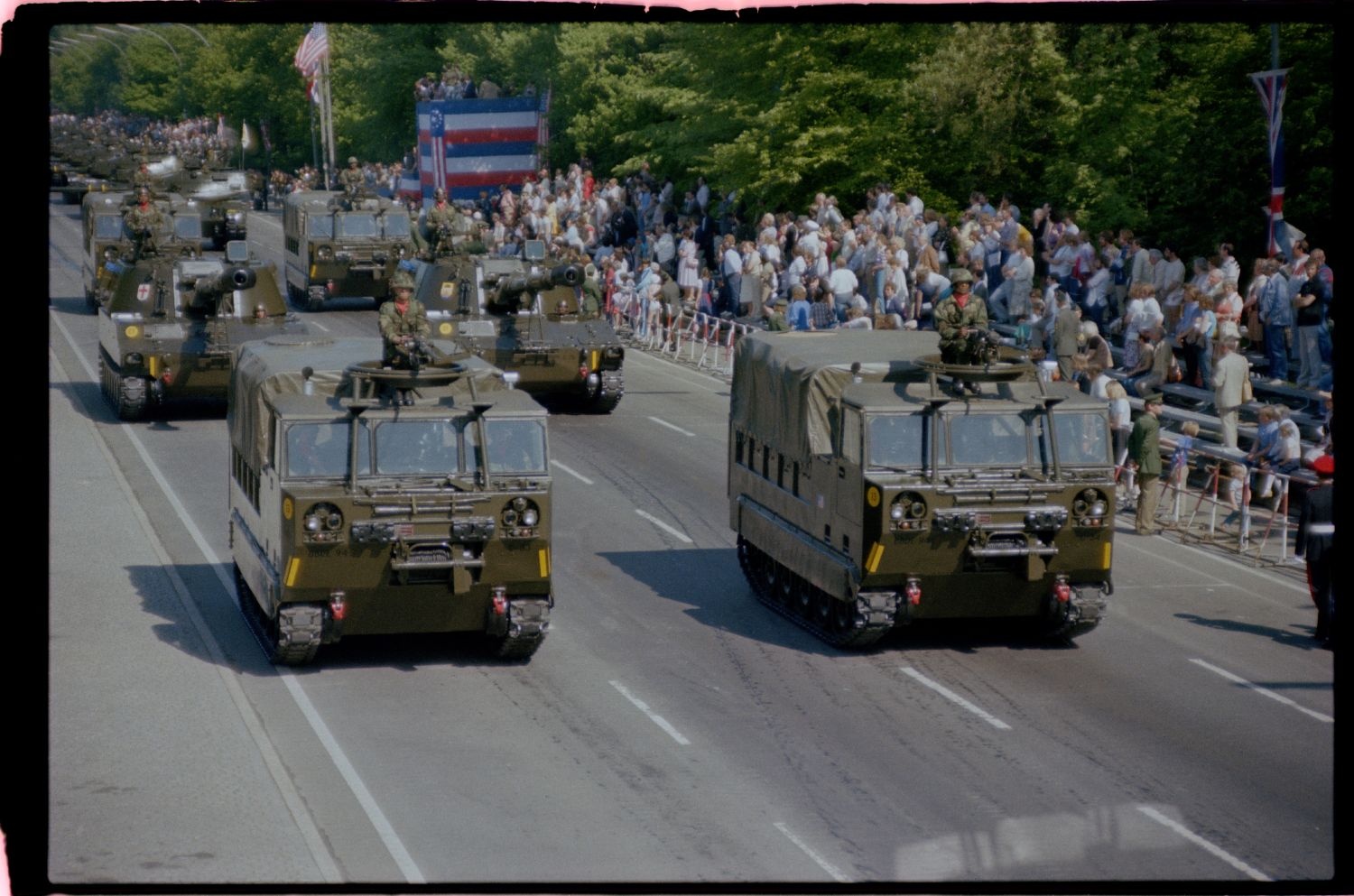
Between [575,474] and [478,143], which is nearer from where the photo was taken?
[575,474]

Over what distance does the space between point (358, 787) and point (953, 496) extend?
626 cm

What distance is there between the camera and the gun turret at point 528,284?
1297 inches

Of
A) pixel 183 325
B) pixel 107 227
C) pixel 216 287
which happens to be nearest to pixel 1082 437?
pixel 216 287

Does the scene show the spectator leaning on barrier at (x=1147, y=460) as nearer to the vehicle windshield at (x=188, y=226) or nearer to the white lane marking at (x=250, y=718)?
the white lane marking at (x=250, y=718)

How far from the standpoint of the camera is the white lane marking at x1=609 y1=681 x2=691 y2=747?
16844 mm

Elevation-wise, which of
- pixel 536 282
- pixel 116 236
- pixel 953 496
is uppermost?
pixel 116 236

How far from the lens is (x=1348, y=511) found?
10758 mm

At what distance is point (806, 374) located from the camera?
2047cm

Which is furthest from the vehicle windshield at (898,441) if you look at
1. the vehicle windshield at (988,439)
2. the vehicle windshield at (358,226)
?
the vehicle windshield at (358,226)

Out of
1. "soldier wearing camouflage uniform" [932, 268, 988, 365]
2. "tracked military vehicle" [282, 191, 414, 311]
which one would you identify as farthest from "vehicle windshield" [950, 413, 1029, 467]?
"tracked military vehicle" [282, 191, 414, 311]

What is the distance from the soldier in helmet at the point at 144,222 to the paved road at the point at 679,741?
13525 millimetres

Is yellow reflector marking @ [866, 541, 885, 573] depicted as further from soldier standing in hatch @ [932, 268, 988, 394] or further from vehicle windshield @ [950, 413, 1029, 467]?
soldier standing in hatch @ [932, 268, 988, 394]

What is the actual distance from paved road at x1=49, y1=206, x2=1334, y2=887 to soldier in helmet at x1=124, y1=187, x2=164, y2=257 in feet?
44.4

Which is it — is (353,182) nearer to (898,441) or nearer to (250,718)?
(898,441)
